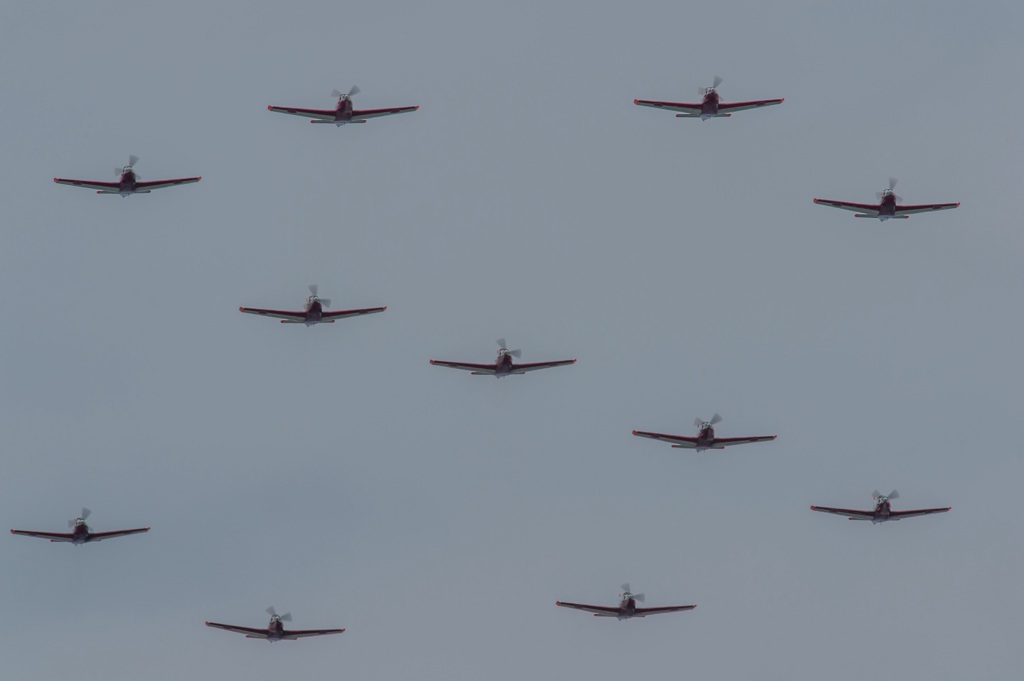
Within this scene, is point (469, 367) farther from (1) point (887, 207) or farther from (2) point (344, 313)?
(1) point (887, 207)

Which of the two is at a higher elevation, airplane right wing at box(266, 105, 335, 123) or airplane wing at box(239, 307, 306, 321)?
airplane right wing at box(266, 105, 335, 123)

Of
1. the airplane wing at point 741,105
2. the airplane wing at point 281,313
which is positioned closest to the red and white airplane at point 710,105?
the airplane wing at point 741,105

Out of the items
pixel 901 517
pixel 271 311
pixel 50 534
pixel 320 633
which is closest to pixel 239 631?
pixel 320 633

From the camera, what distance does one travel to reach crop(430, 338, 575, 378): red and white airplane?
124938 mm

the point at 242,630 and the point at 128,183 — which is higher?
the point at 128,183

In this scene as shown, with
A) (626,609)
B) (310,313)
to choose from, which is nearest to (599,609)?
(626,609)

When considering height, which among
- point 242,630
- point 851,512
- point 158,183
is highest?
point 158,183

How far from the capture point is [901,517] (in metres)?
133

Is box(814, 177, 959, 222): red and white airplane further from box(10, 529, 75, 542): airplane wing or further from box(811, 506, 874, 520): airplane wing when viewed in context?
box(10, 529, 75, 542): airplane wing

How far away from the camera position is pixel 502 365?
124938mm

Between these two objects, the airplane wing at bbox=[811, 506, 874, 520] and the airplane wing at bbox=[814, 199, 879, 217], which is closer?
the airplane wing at bbox=[814, 199, 879, 217]

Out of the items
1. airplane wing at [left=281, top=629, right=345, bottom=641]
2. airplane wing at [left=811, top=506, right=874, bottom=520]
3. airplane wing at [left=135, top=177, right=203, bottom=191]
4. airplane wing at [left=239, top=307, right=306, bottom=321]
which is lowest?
airplane wing at [left=281, top=629, right=345, bottom=641]

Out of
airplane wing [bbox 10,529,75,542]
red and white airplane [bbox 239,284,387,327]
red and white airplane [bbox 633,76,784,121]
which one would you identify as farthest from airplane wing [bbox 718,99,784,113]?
airplane wing [bbox 10,529,75,542]

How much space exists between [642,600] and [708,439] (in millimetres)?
16100
